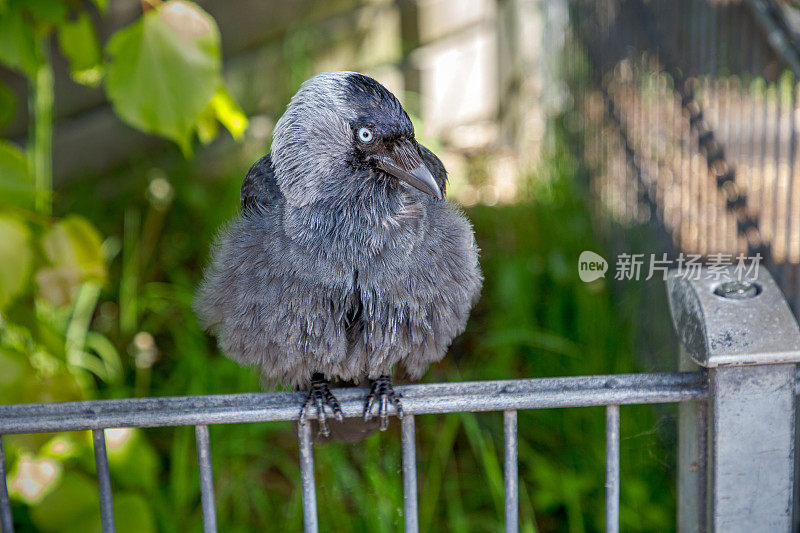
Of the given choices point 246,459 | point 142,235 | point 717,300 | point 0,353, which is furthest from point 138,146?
point 717,300

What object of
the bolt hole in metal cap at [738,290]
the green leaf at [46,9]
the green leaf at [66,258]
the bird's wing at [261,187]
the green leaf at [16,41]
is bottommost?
the bolt hole in metal cap at [738,290]

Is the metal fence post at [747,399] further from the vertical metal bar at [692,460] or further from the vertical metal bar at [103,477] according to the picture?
the vertical metal bar at [103,477]

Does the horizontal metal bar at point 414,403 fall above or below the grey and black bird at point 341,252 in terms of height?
below

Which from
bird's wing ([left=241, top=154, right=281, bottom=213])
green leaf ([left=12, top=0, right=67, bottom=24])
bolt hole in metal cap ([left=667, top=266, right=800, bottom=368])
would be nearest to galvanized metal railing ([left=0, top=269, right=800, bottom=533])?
bolt hole in metal cap ([left=667, top=266, right=800, bottom=368])

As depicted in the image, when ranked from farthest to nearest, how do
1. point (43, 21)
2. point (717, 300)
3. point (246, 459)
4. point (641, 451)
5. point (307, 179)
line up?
point (246, 459), point (641, 451), point (43, 21), point (307, 179), point (717, 300)

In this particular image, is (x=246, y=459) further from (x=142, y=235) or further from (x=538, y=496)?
(x=142, y=235)

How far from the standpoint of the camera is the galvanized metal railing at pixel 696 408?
4.90 feet

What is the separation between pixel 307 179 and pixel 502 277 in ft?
6.93

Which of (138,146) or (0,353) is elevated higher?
(138,146)

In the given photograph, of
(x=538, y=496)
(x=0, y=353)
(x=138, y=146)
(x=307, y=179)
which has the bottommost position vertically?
(x=538, y=496)

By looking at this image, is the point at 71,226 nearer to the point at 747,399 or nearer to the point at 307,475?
the point at 307,475

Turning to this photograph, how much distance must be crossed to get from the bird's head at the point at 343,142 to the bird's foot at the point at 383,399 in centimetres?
46

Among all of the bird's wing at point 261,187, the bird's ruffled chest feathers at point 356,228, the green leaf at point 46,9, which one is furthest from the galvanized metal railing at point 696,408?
the green leaf at point 46,9

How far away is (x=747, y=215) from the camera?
263 cm
